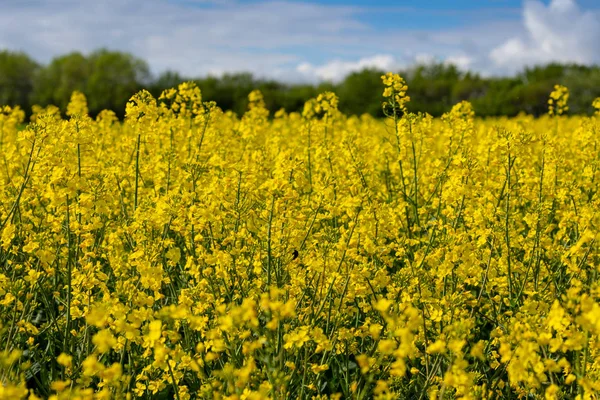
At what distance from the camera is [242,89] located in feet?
109

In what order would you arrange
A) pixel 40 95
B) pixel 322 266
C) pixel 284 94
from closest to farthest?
1. pixel 322 266
2. pixel 284 94
3. pixel 40 95

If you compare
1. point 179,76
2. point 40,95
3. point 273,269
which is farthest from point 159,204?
point 40,95

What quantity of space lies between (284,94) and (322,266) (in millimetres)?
29168

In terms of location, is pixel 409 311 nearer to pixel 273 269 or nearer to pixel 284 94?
pixel 273 269

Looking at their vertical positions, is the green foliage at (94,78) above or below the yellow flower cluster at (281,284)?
above

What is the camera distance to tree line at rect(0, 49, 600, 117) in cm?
2891

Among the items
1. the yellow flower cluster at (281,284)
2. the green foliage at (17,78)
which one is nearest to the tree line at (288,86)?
the green foliage at (17,78)

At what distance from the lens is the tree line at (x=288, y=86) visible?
2891 cm

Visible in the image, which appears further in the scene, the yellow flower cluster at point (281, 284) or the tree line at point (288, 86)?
the tree line at point (288, 86)

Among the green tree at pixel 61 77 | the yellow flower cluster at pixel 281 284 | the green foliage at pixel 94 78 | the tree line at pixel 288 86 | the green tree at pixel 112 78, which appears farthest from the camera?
the green tree at pixel 61 77

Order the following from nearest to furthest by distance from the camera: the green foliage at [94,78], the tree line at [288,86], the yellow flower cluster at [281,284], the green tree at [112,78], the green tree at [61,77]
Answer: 1. the yellow flower cluster at [281,284]
2. the tree line at [288,86]
3. the green tree at [112,78]
4. the green foliage at [94,78]
5. the green tree at [61,77]

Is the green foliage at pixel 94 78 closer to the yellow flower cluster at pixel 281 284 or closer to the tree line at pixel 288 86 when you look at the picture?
the tree line at pixel 288 86

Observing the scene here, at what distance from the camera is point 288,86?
119ft

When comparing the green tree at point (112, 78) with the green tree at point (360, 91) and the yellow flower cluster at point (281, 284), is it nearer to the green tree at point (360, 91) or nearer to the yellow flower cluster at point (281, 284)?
the green tree at point (360, 91)
